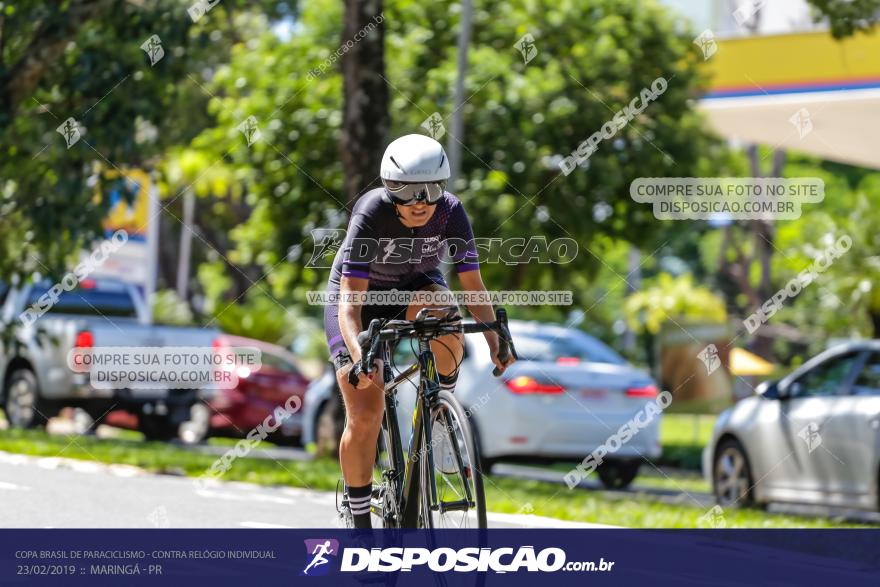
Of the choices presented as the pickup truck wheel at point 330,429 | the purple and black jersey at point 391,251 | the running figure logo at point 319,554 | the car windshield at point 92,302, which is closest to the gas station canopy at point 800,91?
the pickup truck wheel at point 330,429

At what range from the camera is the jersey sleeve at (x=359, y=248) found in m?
5.41

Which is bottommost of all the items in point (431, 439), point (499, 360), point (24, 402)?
point (24, 402)

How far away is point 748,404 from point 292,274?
9.96m

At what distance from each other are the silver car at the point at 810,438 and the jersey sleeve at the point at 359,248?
5.68 m

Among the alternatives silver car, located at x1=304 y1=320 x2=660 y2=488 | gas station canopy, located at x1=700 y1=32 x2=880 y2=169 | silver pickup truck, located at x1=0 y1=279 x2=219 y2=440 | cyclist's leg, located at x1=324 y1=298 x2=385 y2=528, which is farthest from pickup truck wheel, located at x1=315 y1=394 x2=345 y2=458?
cyclist's leg, located at x1=324 y1=298 x2=385 y2=528

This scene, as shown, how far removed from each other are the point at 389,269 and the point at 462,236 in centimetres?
33

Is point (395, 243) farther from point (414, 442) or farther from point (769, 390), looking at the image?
point (769, 390)

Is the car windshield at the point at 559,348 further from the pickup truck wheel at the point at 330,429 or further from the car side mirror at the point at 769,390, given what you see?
the car side mirror at the point at 769,390

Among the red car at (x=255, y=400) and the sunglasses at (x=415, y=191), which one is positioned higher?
the sunglasses at (x=415, y=191)

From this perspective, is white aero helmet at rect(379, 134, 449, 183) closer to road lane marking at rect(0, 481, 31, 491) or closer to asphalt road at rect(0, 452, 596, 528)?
asphalt road at rect(0, 452, 596, 528)

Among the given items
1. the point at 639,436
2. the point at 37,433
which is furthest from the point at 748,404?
the point at 37,433

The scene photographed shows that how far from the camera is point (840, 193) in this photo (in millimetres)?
56219

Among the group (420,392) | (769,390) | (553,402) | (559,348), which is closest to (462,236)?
(420,392)

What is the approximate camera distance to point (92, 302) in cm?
1780
